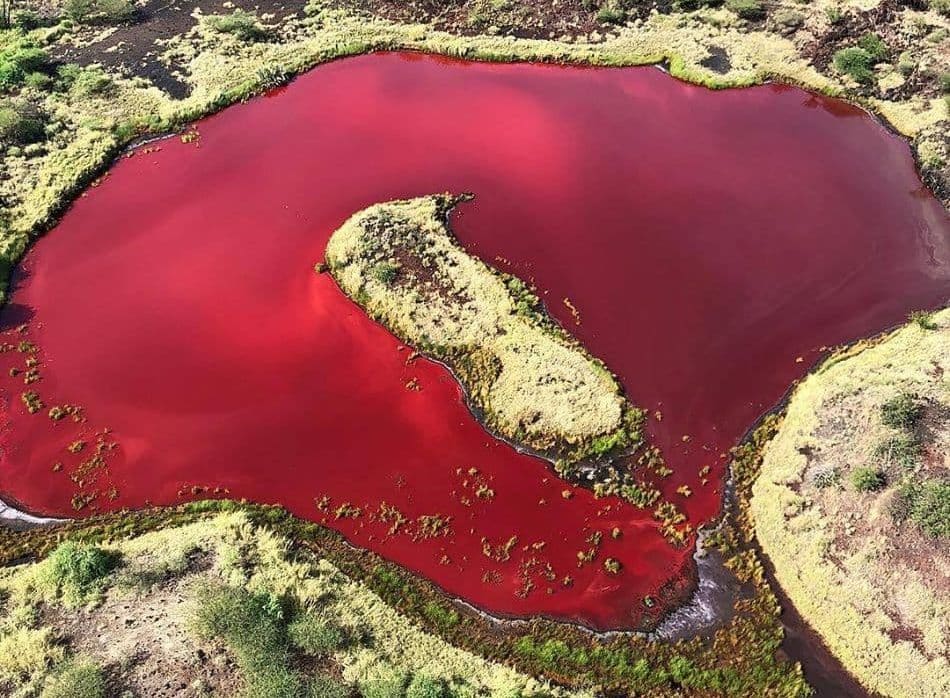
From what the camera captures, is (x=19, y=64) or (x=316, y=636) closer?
(x=316, y=636)

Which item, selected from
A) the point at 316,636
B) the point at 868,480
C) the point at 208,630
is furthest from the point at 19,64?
the point at 868,480

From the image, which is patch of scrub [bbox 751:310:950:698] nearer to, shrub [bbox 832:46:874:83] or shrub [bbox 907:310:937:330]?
shrub [bbox 907:310:937:330]

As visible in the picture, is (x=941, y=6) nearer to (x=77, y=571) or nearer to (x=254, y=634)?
(x=254, y=634)

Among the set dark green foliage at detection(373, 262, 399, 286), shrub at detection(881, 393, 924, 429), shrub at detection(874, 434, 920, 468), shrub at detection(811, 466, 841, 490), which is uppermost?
dark green foliage at detection(373, 262, 399, 286)

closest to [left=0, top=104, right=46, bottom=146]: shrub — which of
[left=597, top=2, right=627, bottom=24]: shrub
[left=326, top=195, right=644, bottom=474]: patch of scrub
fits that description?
[left=326, top=195, right=644, bottom=474]: patch of scrub

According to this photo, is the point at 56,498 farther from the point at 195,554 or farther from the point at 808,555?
the point at 808,555

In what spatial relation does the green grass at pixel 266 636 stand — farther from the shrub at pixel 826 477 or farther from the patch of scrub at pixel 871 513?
the shrub at pixel 826 477
